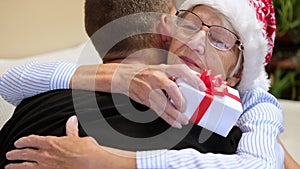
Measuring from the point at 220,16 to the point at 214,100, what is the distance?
30cm

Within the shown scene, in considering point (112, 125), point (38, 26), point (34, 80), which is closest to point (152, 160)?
point (112, 125)

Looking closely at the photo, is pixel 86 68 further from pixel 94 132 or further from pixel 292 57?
A: pixel 292 57

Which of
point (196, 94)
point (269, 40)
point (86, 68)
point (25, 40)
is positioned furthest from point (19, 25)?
point (196, 94)

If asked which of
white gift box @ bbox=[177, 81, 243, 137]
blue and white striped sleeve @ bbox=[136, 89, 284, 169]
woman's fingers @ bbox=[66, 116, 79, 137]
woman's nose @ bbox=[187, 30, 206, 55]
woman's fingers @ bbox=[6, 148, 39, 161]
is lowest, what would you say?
woman's fingers @ bbox=[6, 148, 39, 161]

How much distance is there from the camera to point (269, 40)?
138 cm

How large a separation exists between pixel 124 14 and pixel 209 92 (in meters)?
0.35

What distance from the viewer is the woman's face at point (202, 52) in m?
1.25

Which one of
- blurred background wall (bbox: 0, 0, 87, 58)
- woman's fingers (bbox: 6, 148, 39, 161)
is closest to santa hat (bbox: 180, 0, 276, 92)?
woman's fingers (bbox: 6, 148, 39, 161)

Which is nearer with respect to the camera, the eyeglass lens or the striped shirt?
the striped shirt

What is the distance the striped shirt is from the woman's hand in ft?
0.22

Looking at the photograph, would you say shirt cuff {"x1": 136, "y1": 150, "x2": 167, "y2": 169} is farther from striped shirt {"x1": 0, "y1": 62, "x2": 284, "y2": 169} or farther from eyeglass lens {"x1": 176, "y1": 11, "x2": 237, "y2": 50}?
→ eyeglass lens {"x1": 176, "y1": 11, "x2": 237, "y2": 50}

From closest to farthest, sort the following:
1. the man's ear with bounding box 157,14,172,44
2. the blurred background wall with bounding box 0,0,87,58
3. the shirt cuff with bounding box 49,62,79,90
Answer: the shirt cuff with bounding box 49,62,79,90, the man's ear with bounding box 157,14,172,44, the blurred background wall with bounding box 0,0,87,58

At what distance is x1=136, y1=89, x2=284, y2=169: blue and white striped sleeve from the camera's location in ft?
3.25

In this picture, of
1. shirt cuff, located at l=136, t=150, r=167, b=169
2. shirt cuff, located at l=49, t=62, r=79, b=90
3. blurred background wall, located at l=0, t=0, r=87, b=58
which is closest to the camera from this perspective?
shirt cuff, located at l=136, t=150, r=167, b=169
